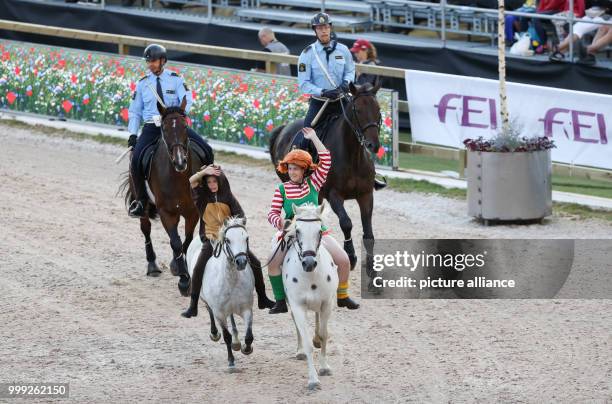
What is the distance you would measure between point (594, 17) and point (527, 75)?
147 cm

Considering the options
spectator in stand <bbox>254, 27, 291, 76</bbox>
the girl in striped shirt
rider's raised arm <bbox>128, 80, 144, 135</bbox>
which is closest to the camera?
the girl in striped shirt

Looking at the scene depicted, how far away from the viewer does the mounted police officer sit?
15.2 metres

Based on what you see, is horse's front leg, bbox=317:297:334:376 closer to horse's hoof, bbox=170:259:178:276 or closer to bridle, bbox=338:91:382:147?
horse's hoof, bbox=170:259:178:276

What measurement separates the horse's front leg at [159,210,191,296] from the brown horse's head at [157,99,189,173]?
86 centimetres

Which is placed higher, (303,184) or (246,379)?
(303,184)

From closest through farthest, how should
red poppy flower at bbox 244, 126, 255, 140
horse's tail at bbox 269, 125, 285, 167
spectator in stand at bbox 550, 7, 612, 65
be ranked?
horse's tail at bbox 269, 125, 285, 167, spectator in stand at bbox 550, 7, 612, 65, red poppy flower at bbox 244, 126, 255, 140

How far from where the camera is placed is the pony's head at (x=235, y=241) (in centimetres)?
1048

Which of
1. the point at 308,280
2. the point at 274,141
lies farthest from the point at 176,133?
the point at 308,280

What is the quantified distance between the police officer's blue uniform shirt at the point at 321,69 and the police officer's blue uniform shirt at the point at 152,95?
5.30ft

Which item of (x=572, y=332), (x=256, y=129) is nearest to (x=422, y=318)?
(x=572, y=332)

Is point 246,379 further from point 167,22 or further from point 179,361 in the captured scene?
point 167,22

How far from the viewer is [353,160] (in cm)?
1474

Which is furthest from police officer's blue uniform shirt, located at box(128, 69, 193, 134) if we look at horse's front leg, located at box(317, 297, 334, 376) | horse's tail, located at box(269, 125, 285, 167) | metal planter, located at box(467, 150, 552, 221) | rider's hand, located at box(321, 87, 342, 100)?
metal planter, located at box(467, 150, 552, 221)

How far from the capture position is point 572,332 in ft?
40.5
